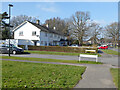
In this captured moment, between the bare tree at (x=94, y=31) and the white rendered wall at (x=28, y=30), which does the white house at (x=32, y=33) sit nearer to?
the white rendered wall at (x=28, y=30)

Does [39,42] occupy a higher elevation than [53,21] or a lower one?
lower

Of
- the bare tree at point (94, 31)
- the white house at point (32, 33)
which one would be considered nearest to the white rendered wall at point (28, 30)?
the white house at point (32, 33)

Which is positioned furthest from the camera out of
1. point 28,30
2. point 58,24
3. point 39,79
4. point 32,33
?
point 58,24

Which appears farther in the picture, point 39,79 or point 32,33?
point 32,33

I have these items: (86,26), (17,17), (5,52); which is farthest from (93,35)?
(17,17)

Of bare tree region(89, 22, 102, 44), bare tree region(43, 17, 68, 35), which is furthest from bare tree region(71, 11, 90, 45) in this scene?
bare tree region(43, 17, 68, 35)

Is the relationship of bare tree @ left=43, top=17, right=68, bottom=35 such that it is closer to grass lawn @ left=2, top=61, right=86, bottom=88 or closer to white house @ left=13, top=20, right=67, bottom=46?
white house @ left=13, top=20, right=67, bottom=46

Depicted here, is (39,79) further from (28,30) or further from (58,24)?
(58,24)

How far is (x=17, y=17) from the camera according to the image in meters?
58.0

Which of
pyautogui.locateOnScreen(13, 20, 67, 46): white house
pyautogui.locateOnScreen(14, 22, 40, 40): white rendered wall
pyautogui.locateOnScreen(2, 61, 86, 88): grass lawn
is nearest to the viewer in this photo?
pyautogui.locateOnScreen(2, 61, 86, 88): grass lawn

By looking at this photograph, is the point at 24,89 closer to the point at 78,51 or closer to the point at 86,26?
the point at 78,51

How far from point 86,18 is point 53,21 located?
33309 millimetres

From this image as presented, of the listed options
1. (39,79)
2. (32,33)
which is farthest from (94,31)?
(39,79)

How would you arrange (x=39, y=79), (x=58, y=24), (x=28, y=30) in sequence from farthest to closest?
(x=58, y=24) < (x=28, y=30) < (x=39, y=79)
